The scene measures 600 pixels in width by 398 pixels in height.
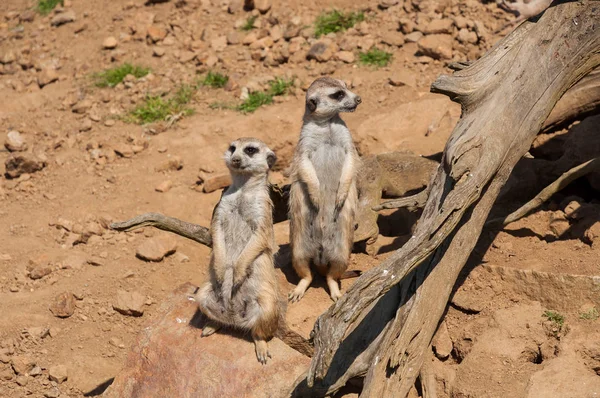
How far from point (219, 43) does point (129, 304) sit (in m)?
3.26

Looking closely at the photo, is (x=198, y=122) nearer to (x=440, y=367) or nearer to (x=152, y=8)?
(x=152, y=8)

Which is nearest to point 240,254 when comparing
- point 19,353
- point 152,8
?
point 19,353

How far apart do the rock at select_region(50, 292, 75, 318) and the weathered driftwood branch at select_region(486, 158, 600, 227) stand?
8.66 feet

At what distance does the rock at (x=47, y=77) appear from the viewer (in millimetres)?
7438

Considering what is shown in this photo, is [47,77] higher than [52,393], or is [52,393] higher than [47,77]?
[47,77]

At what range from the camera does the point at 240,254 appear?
13.9 feet

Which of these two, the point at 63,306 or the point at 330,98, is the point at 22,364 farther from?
the point at 330,98

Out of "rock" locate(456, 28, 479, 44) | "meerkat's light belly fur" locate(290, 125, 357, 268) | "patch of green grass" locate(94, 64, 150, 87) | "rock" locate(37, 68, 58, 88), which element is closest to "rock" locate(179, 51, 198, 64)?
"patch of green grass" locate(94, 64, 150, 87)

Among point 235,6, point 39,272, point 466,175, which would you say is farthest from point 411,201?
point 235,6

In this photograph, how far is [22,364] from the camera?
Answer: 463cm

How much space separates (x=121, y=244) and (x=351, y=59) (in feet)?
8.87

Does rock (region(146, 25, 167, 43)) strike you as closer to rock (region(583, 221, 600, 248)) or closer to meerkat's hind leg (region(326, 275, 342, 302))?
Result: meerkat's hind leg (region(326, 275, 342, 302))

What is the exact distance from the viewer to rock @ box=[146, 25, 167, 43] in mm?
7609

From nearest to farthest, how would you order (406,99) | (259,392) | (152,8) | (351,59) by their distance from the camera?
(259,392) → (406,99) → (351,59) → (152,8)
